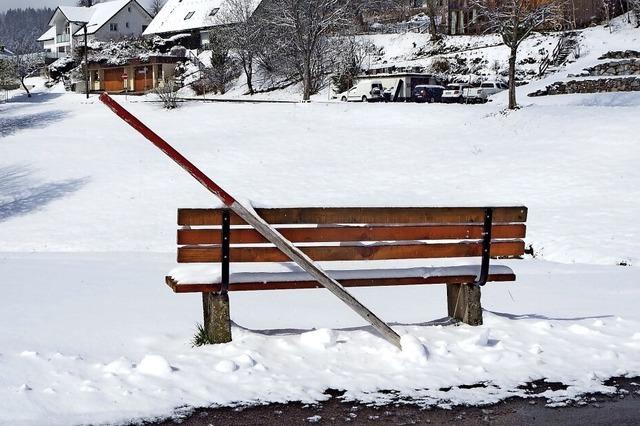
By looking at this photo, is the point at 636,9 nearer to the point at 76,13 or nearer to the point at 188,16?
the point at 188,16

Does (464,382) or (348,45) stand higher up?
(348,45)

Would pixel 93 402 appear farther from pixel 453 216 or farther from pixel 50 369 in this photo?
pixel 453 216

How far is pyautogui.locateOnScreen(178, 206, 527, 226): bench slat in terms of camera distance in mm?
6461

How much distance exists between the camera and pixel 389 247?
7.01 metres

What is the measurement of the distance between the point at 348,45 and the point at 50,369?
188ft

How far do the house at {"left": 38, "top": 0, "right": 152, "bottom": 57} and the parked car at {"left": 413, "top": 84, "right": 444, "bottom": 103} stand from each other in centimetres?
5915

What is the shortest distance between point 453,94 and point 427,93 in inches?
64.7

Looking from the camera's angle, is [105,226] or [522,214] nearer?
[522,214]

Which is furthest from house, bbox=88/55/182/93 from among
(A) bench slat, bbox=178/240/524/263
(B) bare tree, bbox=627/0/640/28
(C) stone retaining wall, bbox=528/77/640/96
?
(A) bench slat, bbox=178/240/524/263

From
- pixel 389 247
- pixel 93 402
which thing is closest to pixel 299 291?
pixel 389 247

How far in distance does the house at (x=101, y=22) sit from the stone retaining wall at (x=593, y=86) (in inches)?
2572

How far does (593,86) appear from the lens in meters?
42.0

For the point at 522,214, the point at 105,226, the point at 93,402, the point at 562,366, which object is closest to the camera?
the point at 93,402

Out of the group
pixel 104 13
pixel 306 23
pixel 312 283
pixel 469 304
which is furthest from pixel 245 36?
pixel 312 283
